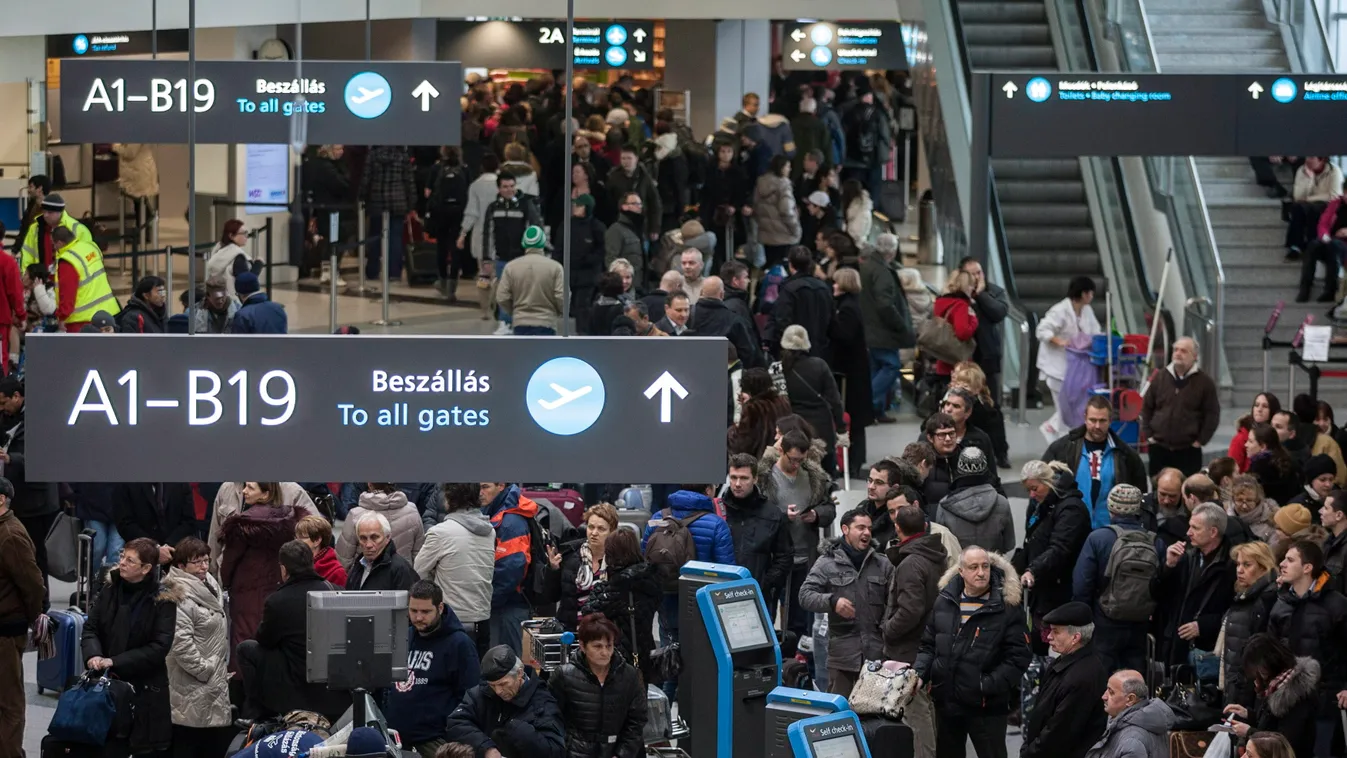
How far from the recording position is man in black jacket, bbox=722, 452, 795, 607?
33.8 ft

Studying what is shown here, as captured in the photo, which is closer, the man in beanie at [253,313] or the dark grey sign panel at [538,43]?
the man in beanie at [253,313]

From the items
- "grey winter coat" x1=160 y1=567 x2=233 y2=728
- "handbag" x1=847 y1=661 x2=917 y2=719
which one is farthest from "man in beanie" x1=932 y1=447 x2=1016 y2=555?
"grey winter coat" x1=160 y1=567 x2=233 y2=728

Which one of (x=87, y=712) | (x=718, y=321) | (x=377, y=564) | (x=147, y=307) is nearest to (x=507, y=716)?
(x=377, y=564)

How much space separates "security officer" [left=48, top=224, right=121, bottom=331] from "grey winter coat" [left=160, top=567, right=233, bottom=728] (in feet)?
21.9

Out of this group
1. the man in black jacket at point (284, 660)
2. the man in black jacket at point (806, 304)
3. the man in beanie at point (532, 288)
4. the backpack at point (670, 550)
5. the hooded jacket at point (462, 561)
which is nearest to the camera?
the man in black jacket at point (284, 660)

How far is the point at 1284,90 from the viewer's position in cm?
1474

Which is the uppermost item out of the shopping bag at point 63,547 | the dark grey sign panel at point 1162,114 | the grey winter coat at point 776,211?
the dark grey sign panel at point 1162,114

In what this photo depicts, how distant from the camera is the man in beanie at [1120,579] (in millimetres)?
10055

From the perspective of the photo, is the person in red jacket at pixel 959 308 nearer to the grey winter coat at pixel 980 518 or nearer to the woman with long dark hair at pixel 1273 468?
the woman with long dark hair at pixel 1273 468

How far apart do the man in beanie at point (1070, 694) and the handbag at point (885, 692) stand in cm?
61

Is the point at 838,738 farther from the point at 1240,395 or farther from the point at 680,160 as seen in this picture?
the point at 680,160

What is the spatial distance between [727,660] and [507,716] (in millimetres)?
1209

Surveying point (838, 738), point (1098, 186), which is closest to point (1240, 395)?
point (1098, 186)

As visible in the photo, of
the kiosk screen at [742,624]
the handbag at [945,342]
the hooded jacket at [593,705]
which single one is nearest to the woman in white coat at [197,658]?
the hooded jacket at [593,705]
